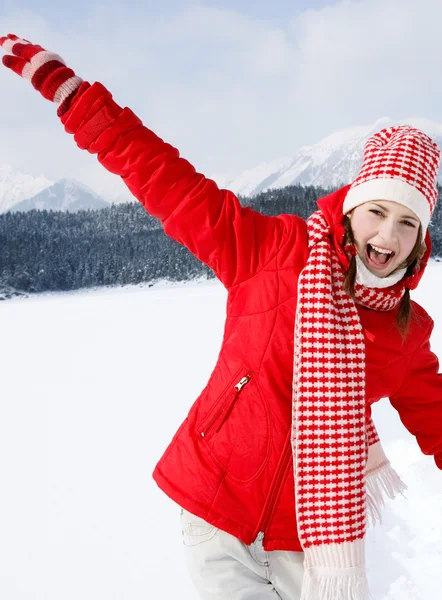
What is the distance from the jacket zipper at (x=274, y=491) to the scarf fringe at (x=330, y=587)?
15 centimetres

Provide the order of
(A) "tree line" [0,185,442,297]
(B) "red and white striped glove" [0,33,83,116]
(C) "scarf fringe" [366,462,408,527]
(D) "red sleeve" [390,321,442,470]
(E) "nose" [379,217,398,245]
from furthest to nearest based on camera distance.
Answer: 1. (A) "tree line" [0,185,442,297]
2. (C) "scarf fringe" [366,462,408,527]
3. (D) "red sleeve" [390,321,442,470]
4. (B) "red and white striped glove" [0,33,83,116]
5. (E) "nose" [379,217,398,245]

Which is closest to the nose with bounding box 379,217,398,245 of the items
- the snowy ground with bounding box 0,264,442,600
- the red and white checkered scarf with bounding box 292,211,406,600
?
the red and white checkered scarf with bounding box 292,211,406,600

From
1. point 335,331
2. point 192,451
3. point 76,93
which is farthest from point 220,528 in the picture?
point 76,93

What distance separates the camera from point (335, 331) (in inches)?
54.1

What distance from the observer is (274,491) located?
137 cm

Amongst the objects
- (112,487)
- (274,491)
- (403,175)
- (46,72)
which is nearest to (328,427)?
(274,491)

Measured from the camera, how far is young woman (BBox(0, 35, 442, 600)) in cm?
134

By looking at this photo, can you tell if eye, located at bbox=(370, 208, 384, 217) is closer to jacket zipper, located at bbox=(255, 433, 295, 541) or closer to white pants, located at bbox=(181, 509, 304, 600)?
jacket zipper, located at bbox=(255, 433, 295, 541)

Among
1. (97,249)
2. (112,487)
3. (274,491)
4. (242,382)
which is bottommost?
(112,487)

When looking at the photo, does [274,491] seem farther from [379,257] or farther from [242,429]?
[379,257]

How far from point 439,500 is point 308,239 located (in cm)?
212

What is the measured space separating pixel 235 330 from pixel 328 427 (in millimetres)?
345

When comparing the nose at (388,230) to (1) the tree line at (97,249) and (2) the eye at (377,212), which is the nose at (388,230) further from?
(1) the tree line at (97,249)

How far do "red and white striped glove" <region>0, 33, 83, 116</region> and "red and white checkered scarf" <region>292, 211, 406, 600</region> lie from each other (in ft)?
2.52
